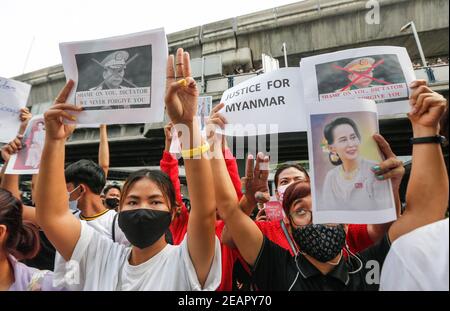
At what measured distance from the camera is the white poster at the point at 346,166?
3.92 feet

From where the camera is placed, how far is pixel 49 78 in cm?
1398

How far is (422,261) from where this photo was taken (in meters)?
0.75

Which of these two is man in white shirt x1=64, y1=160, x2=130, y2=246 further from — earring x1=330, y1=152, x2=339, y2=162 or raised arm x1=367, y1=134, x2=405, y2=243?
raised arm x1=367, y1=134, x2=405, y2=243

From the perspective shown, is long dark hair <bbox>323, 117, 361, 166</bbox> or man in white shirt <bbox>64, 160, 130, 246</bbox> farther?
man in white shirt <bbox>64, 160, 130, 246</bbox>

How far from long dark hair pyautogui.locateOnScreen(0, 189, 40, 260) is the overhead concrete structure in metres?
6.93

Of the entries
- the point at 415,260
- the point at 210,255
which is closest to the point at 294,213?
the point at 210,255

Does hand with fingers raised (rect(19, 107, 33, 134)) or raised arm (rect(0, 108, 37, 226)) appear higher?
hand with fingers raised (rect(19, 107, 33, 134))

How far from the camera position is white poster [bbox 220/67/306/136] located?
1706mm

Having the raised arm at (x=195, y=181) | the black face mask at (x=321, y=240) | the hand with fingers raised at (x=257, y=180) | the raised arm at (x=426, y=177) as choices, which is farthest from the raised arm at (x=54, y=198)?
the raised arm at (x=426, y=177)

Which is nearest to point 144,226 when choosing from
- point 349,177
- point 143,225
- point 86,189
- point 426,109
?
point 143,225

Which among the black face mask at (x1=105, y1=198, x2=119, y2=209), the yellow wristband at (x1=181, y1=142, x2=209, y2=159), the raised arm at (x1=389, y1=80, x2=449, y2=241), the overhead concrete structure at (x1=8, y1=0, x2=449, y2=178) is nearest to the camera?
the raised arm at (x1=389, y1=80, x2=449, y2=241)

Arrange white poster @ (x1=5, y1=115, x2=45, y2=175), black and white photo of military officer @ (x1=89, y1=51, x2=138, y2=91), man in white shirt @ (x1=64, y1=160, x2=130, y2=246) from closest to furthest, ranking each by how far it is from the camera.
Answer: black and white photo of military officer @ (x1=89, y1=51, x2=138, y2=91) < white poster @ (x1=5, y1=115, x2=45, y2=175) < man in white shirt @ (x1=64, y1=160, x2=130, y2=246)

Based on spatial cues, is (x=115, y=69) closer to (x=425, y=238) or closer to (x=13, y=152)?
(x=13, y=152)

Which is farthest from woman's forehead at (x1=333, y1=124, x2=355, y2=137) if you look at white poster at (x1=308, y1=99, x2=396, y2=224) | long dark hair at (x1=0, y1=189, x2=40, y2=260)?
long dark hair at (x1=0, y1=189, x2=40, y2=260)
